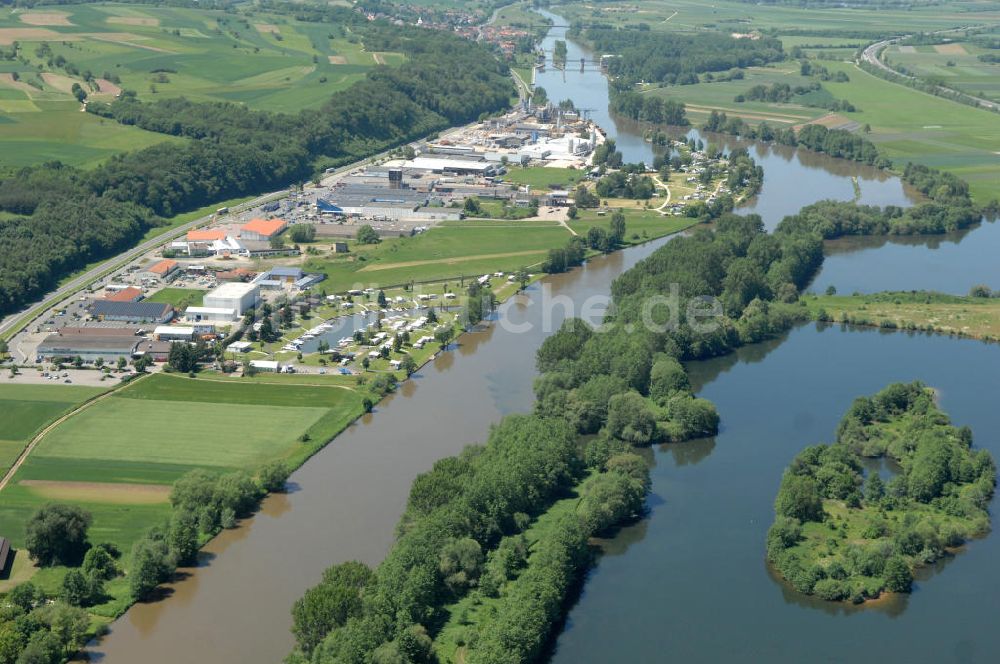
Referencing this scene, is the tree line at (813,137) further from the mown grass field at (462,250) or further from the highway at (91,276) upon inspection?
the highway at (91,276)

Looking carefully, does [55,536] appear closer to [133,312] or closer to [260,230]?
[133,312]

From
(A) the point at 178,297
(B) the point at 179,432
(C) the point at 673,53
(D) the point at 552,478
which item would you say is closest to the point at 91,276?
(A) the point at 178,297

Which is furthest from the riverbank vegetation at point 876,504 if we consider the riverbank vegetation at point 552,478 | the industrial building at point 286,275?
the industrial building at point 286,275

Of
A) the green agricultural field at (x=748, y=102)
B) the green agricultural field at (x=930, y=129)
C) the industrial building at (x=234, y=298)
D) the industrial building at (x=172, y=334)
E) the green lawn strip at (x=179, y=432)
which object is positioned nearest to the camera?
the green lawn strip at (x=179, y=432)

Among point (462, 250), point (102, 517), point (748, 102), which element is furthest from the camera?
point (748, 102)

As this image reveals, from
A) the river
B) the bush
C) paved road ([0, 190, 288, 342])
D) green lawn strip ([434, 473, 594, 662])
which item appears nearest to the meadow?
paved road ([0, 190, 288, 342])
